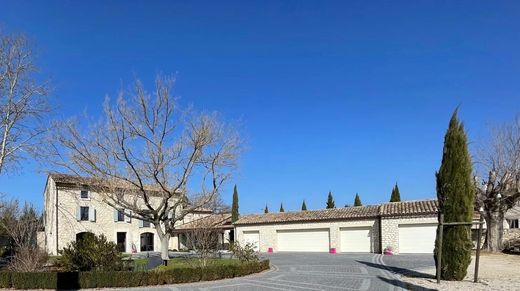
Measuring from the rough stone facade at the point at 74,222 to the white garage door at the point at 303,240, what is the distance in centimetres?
1794

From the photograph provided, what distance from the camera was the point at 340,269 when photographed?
800 inches

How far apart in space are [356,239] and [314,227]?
13.1 feet

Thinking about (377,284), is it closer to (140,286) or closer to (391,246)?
(140,286)

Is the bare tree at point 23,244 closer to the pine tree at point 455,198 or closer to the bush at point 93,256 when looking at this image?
the bush at point 93,256

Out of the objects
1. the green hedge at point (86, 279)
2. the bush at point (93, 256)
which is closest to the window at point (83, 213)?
the bush at point (93, 256)

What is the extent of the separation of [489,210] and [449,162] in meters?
15.9

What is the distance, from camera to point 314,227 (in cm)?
3750

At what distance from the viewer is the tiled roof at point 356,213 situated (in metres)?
31.8

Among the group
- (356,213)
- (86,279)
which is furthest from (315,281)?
(356,213)

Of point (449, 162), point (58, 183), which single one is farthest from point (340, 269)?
point (58, 183)

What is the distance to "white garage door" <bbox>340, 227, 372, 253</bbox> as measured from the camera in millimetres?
34062

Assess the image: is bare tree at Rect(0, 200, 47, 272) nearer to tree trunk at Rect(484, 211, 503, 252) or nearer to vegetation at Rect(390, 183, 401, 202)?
tree trunk at Rect(484, 211, 503, 252)

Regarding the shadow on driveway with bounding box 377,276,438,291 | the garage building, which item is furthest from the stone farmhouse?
the shadow on driveway with bounding box 377,276,438,291

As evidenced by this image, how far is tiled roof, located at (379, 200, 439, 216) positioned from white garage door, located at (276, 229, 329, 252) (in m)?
5.51
